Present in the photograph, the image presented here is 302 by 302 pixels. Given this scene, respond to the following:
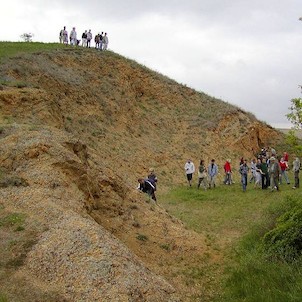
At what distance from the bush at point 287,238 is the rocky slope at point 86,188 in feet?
5.53

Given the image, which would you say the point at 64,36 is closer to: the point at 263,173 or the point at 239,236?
the point at 263,173

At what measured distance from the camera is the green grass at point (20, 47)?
26.3 metres

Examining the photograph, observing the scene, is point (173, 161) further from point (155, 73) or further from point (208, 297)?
point (208, 297)

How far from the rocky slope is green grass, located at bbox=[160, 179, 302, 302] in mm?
711

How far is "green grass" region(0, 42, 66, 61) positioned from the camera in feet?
86.3

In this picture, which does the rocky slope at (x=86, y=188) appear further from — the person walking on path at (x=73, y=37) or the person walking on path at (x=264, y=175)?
the person walking on path at (x=264, y=175)

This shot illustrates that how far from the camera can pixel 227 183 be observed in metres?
22.9

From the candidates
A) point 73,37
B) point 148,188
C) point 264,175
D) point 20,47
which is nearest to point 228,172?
point 264,175

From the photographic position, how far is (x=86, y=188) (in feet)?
38.3

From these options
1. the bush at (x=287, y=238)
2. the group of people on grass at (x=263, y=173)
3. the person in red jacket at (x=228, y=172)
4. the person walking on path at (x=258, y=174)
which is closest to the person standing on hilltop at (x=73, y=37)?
the group of people on grass at (x=263, y=173)

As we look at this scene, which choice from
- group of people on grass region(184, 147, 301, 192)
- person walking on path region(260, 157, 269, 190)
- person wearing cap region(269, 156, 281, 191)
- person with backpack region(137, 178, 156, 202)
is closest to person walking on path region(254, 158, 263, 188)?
group of people on grass region(184, 147, 301, 192)

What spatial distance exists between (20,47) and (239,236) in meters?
21.0

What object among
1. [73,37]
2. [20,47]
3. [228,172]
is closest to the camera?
[228,172]

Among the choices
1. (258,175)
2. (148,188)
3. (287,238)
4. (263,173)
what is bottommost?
(287,238)
